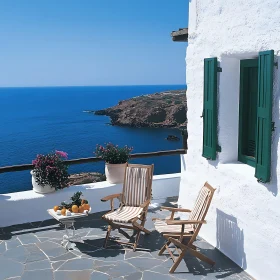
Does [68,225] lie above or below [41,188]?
below

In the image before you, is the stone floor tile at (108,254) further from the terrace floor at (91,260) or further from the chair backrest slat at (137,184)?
the chair backrest slat at (137,184)

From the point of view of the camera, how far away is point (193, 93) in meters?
6.16

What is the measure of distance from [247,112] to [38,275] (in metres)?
3.28

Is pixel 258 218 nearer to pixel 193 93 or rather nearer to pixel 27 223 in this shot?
pixel 193 93

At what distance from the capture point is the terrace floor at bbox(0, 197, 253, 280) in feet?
16.6

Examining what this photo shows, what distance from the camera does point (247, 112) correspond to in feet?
18.1

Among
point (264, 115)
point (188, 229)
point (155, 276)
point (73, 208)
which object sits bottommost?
point (155, 276)

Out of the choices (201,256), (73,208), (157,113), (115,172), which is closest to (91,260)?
(73,208)

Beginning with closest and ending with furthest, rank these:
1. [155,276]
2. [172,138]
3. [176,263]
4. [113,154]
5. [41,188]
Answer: [155,276]
[176,263]
[41,188]
[113,154]
[172,138]

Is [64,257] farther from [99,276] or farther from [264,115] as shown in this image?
[264,115]

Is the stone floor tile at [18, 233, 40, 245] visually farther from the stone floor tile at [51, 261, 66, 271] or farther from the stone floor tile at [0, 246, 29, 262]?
the stone floor tile at [51, 261, 66, 271]

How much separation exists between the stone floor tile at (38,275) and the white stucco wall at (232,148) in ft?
7.38

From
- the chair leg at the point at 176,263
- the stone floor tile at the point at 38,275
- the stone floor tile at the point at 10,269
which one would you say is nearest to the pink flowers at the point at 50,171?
the stone floor tile at the point at 10,269

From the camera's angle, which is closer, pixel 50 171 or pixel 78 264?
pixel 78 264
